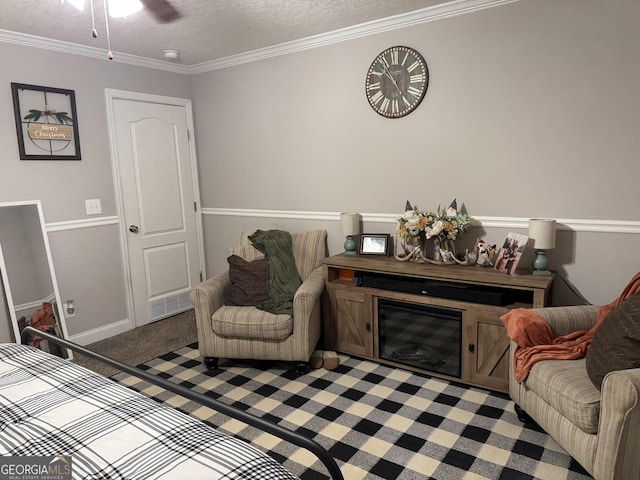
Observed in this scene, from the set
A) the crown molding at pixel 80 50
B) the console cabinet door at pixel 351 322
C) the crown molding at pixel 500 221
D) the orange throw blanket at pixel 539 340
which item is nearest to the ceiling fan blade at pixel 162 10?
the crown molding at pixel 80 50

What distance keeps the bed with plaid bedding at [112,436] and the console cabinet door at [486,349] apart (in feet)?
6.07

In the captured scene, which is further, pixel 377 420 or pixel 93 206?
pixel 93 206

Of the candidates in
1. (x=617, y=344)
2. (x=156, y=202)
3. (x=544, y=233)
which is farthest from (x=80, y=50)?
(x=617, y=344)

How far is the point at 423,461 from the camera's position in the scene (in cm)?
215

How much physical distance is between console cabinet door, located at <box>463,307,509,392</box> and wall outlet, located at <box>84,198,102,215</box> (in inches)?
119

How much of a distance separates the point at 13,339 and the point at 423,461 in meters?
2.95

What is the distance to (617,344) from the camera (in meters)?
1.85

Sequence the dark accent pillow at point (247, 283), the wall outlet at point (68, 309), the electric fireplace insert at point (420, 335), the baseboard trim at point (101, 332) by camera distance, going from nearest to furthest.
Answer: the electric fireplace insert at point (420, 335) < the dark accent pillow at point (247, 283) < the wall outlet at point (68, 309) < the baseboard trim at point (101, 332)

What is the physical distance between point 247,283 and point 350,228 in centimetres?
87

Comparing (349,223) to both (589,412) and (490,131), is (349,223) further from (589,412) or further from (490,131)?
(589,412)

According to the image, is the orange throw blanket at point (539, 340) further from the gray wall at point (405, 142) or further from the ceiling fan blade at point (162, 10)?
the ceiling fan blade at point (162, 10)

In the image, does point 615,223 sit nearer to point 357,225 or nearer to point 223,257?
point 357,225

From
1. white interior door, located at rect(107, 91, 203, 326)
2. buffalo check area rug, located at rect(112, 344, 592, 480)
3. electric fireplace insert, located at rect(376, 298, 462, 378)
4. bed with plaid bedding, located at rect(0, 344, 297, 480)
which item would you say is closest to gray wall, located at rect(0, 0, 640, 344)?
white interior door, located at rect(107, 91, 203, 326)

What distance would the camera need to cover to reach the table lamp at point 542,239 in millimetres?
2666
